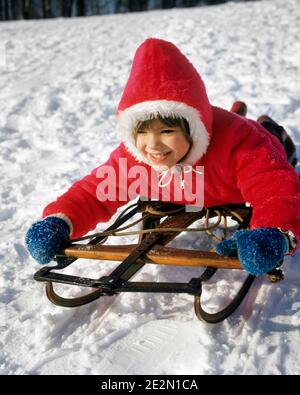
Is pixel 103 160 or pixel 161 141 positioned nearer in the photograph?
pixel 161 141

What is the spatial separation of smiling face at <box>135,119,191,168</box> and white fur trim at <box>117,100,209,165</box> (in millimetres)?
35

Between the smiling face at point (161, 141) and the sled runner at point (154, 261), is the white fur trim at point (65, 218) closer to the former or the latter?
the sled runner at point (154, 261)

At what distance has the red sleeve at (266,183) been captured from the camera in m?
1.64

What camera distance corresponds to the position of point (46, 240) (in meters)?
1.84

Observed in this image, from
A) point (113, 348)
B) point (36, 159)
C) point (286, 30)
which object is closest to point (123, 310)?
point (113, 348)

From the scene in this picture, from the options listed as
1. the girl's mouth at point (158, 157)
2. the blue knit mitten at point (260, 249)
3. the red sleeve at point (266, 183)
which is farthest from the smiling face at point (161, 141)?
the blue knit mitten at point (260, 249)

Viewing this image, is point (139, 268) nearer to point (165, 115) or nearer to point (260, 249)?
point (260, 249)

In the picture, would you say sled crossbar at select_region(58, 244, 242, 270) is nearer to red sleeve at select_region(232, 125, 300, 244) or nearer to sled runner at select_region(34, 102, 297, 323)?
sled runner at select_region(34, 102, 297, 323)

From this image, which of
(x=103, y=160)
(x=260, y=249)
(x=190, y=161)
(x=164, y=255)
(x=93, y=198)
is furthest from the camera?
(x=103, y=160)

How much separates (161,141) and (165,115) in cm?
11

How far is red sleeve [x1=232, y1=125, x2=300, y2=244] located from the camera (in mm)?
1643

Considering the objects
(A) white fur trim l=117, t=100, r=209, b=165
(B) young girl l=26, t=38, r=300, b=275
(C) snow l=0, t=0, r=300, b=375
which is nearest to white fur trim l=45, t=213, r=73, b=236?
(B) young girl l=26, t=38, r=300, b=275

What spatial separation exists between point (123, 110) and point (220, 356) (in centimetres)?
100

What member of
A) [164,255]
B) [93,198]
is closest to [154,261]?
[164,255]
